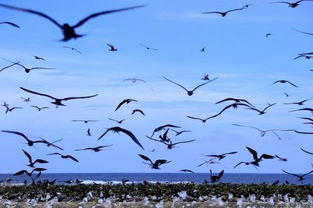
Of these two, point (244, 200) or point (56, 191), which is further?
point (56, 191)

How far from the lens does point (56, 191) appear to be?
3575 cm

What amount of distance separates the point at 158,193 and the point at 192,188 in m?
2.52

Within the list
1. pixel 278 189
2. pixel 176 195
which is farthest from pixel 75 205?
pixel 278 189

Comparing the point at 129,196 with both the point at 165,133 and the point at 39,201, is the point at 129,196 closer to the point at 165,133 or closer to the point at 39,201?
the point at 39,201

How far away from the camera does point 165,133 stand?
22734 mm

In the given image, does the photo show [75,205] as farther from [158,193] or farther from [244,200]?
[244,200]

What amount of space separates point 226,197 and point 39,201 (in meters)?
11.2

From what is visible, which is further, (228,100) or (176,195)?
(176,195)

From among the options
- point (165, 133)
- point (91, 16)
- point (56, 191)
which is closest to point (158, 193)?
point (56, 191)

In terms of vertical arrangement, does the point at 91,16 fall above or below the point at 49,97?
below

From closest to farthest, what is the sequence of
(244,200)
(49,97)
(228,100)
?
(49,97) < (228,100) < (244,200)

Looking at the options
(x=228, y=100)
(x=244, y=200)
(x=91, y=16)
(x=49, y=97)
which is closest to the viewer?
(x=91, y=16)

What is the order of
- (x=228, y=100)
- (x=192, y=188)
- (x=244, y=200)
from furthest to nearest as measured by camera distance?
(x=192, y=188) → (x=244, y=200) → (x=228, y=100)

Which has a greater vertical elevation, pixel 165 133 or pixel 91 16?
pixel 165 133
